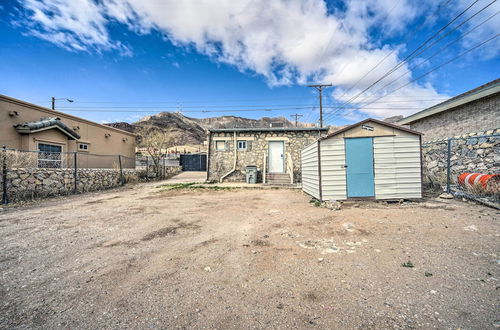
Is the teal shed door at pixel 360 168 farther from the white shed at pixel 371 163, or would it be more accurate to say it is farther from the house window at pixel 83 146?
the house window at pixel 83 146

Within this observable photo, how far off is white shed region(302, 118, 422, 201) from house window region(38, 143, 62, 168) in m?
11.6

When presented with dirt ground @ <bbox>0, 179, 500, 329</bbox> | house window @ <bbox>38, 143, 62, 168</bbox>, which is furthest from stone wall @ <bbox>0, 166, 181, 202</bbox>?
dirt ground @ <bbox>0, 179, 500, 329</bbox>

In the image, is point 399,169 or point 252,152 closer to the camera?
point 399,169

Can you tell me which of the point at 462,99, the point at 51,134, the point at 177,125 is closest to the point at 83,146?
the point at 51,134

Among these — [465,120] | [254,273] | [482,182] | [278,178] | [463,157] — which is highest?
[465,120]

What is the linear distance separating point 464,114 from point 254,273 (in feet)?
38.9

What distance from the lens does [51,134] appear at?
38.8 ft

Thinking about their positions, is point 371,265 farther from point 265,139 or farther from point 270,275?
point 265,139

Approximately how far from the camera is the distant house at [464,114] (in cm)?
768

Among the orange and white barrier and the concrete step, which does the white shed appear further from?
the concrete step

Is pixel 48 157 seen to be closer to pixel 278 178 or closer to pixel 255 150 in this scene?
pixel 255 150

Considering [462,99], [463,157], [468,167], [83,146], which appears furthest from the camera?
[83,146]

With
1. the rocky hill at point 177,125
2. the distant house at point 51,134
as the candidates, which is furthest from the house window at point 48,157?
the rocky hill at point 177,125

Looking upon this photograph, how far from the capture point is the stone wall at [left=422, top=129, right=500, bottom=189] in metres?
6.54
